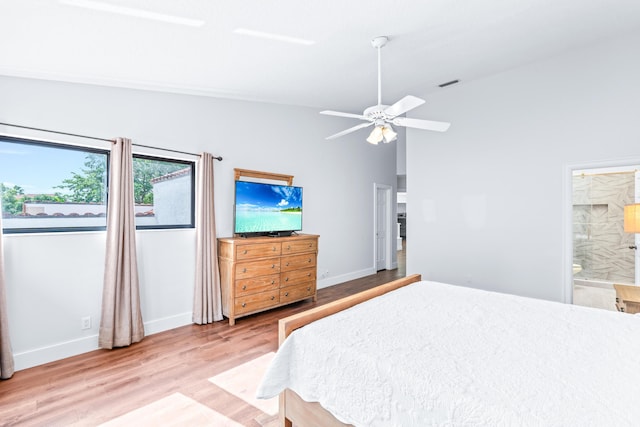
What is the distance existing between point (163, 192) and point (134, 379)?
1876mm

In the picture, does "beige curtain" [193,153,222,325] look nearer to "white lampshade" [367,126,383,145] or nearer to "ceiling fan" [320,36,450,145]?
"ceiling fan" [320,36,450,145]

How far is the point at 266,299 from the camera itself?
3754 mm

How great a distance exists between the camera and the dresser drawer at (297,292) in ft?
13.0

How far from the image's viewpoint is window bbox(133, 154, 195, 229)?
3205 mm

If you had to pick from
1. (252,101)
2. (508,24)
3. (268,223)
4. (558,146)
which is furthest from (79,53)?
(558,146)

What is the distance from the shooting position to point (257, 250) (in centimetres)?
364

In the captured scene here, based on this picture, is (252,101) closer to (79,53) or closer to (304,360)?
(79,53)

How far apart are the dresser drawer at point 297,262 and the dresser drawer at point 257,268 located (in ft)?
0.34

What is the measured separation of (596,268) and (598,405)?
5420 mm

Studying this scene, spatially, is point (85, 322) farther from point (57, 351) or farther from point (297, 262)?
point (297, 262)

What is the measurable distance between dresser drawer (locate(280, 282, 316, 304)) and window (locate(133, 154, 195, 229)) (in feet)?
4.81

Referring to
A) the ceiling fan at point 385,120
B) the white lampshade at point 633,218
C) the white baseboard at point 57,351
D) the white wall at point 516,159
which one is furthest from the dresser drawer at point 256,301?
the white lampshade at point 633,218

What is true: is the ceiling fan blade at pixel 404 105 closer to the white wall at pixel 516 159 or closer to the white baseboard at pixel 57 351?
the white wall at pixel 516 159

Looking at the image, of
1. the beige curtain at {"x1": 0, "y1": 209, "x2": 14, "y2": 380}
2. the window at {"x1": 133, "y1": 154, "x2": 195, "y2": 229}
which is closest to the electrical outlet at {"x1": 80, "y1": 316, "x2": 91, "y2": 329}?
the beige curtain at {"x1": 0, "y1": 209, "x2": 14, "y2": 380}
